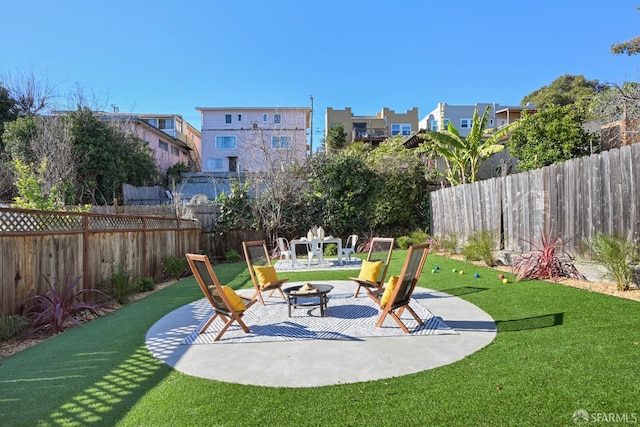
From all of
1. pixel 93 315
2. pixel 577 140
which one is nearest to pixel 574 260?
pixel 93 315

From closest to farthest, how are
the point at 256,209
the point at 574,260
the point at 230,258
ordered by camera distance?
the point at 574,260
the point at 230,258
the point at 256,209

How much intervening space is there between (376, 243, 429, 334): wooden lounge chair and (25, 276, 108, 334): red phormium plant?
4.84m

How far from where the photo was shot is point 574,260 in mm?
7031

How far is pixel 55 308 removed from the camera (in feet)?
17.9

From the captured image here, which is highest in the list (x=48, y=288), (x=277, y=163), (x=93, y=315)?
(x=277, y=163)

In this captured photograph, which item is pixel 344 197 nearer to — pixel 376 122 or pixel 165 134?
pixel 165 134

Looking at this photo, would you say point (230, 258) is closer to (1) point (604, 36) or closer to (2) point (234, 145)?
(1) point (604, 36)

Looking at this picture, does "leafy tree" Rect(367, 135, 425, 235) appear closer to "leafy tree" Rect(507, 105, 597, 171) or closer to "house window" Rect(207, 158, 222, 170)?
"leafy tree" Rect(507, 105, 597, 171)

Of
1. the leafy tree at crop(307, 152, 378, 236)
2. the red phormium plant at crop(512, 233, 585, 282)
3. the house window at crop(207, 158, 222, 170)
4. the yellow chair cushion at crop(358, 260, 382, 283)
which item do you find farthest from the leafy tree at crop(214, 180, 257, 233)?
the house window at crop(207, 158, 222, 170)

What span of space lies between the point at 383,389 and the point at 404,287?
1.89 metres

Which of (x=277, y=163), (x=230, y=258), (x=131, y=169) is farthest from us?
(x=131, y=169)

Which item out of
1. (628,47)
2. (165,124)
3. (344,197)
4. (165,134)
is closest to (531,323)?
(344,197)

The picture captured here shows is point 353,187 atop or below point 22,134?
below

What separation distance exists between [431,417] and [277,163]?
15.3 m
